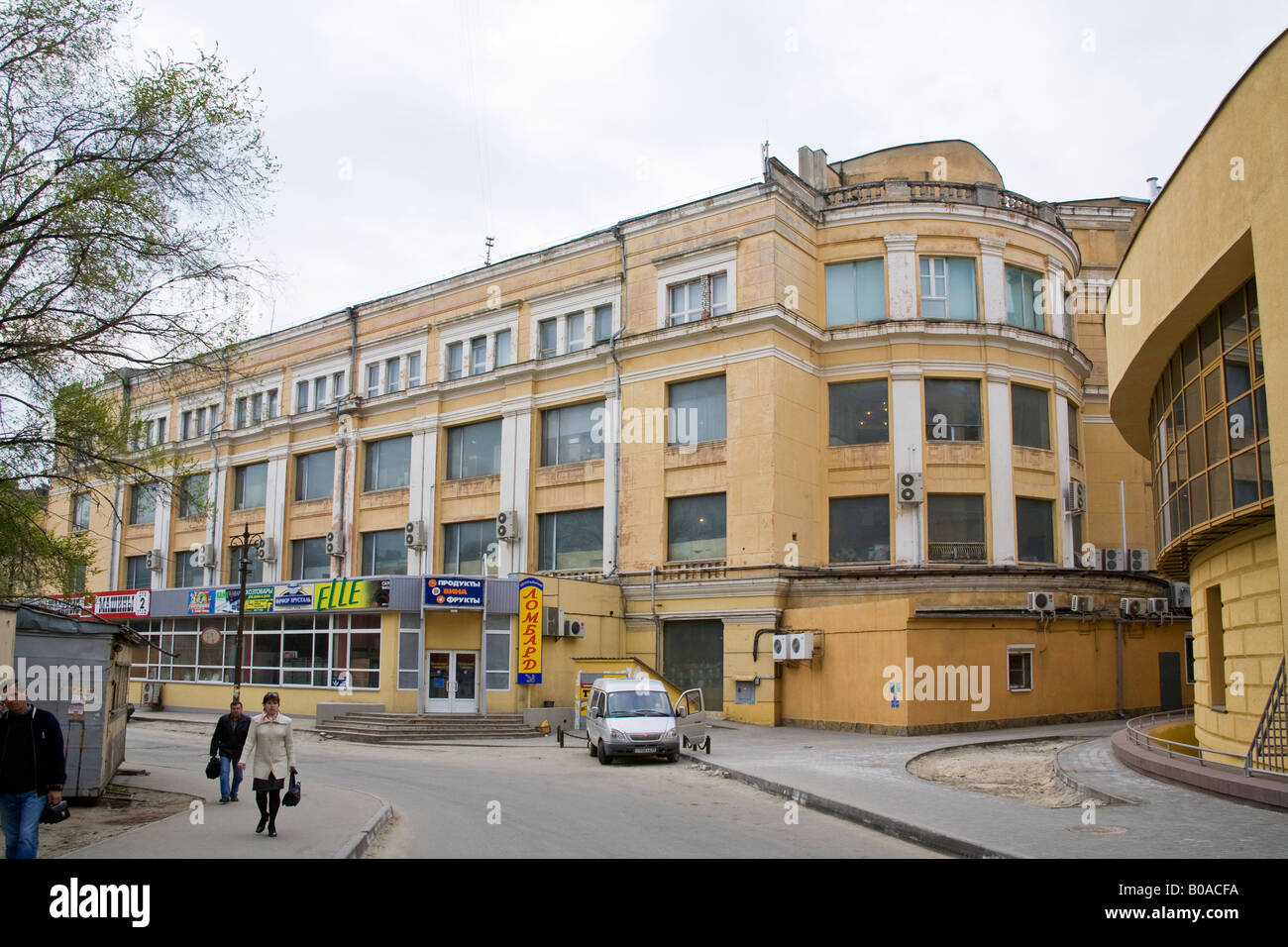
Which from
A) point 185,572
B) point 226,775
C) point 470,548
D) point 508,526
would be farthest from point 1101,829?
point 185,572

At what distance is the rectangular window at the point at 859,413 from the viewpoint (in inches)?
1368

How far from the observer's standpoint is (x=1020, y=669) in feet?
100

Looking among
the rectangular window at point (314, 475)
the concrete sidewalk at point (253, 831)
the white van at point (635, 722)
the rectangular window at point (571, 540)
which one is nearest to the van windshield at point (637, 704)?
the white van at point (635, 722)

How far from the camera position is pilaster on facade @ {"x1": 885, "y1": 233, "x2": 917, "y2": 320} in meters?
34.7

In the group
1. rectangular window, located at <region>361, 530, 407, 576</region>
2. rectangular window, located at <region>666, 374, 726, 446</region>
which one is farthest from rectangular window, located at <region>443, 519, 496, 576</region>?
rectangular window, located at <region>666, 374, 726, 446</region>

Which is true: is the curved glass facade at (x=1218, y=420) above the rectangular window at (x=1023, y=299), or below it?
below

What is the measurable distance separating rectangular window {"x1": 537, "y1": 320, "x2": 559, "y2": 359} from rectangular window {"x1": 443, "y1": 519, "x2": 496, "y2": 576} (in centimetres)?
686

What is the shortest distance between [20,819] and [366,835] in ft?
12.0

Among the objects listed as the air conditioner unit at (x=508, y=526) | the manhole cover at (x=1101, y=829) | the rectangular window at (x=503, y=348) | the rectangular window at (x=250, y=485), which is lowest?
the manhole cover at (x=1101, y=829)

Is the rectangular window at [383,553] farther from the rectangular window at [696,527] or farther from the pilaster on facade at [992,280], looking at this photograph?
the pilaster on facade at [992,280]

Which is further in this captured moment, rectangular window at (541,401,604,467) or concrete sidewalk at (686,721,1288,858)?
rectangular window at (541,401,604,467)

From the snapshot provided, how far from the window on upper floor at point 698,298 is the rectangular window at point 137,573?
32516 mm

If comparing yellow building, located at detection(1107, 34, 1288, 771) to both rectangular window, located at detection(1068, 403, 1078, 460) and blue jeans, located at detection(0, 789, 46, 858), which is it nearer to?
blue jeans, located at detection(0, 789, 46, 858)
